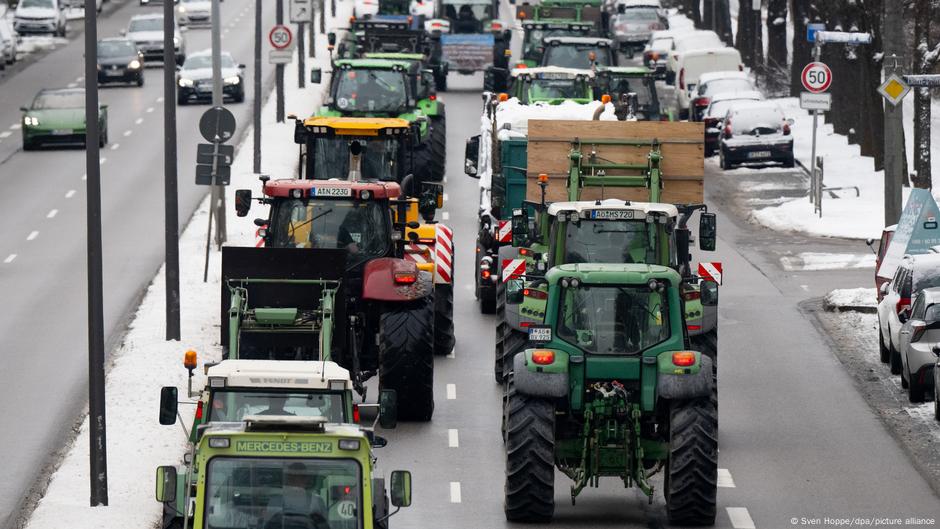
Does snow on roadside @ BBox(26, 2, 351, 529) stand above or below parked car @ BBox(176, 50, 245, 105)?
below

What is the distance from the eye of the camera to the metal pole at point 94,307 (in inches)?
718

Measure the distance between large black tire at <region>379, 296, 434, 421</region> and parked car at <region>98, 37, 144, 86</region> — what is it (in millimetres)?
41075

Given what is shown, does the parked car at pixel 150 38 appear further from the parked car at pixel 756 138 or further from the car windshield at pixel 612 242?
the car windshield at pixel 612 242

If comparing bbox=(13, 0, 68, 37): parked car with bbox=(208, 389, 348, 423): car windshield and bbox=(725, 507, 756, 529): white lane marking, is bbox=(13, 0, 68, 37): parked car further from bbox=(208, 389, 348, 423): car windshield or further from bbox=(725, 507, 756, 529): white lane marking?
bbox=(208, 389, 348, 423): car windshield

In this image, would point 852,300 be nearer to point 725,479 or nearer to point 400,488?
point 725,479

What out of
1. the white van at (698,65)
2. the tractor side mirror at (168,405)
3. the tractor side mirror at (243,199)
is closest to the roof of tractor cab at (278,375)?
the tractor side mirror at (168,405)

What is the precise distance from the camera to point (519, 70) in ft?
134

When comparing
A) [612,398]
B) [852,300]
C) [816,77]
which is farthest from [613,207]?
[816,77]

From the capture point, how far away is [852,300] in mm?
30281

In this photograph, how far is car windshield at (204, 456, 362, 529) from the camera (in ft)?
41.9

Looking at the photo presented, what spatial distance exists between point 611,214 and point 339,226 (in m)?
3.23

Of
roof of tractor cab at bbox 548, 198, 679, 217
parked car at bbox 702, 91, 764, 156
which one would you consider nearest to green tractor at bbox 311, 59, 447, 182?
parked car at bbox 702, 91, 764, 156

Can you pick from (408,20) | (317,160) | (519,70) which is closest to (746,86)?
(408,20)

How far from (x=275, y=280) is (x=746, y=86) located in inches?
1380
